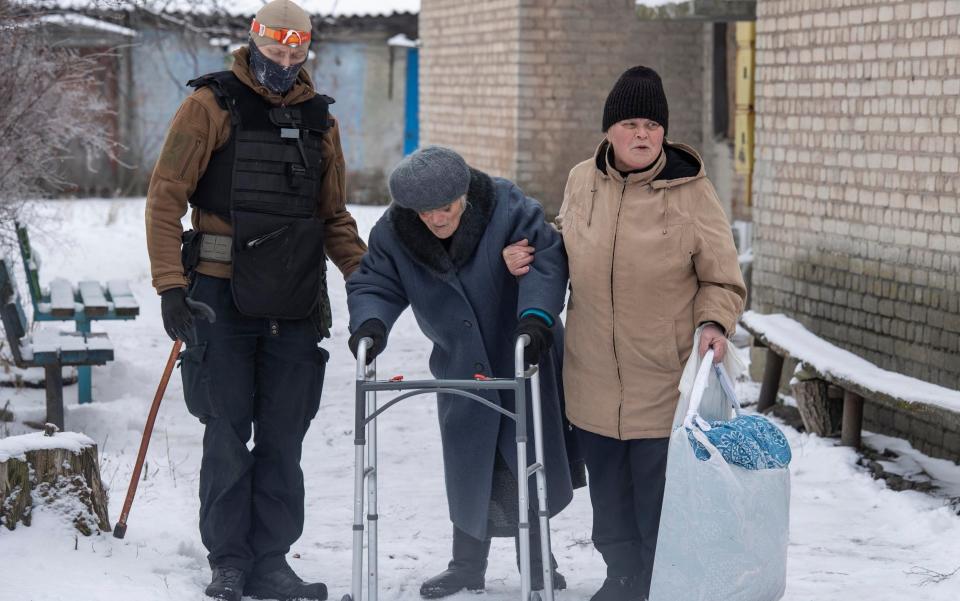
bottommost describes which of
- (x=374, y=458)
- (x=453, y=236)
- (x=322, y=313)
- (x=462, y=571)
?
(x=462, y=571)

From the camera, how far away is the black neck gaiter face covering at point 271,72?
398 cm

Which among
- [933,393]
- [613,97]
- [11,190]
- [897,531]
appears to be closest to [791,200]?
[933,393]

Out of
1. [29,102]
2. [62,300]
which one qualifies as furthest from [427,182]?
[29,102]

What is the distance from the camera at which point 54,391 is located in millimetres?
6305

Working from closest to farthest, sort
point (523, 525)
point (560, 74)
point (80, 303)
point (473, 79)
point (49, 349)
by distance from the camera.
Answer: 1. point (523, 525)
2. point (49, 349)
3. point (80, 303)
4. point (560, 74)
5. point (473, 79)

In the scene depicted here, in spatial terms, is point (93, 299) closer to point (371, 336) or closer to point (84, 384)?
point (84, 384)

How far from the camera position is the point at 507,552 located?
4844 mm

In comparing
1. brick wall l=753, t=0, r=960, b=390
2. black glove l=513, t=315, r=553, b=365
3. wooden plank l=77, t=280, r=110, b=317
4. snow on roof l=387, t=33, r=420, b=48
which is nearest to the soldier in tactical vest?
black glove l=513, t=315, r=553, b=365

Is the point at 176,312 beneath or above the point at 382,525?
above

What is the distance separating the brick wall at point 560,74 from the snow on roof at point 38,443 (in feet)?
23.9

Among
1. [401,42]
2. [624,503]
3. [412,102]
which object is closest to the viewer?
[624,503]

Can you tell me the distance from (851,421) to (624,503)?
256cm

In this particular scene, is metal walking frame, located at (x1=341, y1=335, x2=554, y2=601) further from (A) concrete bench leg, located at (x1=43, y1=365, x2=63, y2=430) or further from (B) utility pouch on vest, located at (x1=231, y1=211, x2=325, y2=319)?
(A) concrete bench leg, located at (x1=43, y1=365, x2=63, y2=430)

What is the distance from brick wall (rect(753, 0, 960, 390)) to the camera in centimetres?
591
